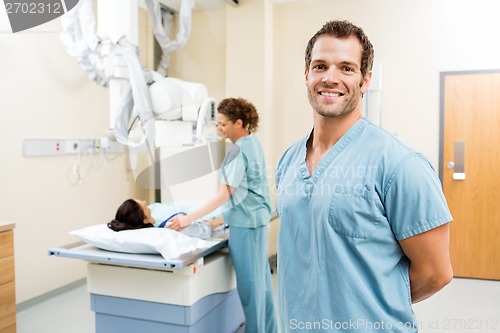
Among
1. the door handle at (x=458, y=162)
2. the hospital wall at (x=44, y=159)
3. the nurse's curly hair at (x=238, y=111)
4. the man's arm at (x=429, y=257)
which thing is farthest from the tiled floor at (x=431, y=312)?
the man's arm at (x=429, y=257)

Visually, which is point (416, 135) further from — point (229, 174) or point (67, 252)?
point (67, 252)

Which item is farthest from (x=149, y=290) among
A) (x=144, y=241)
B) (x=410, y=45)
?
(x=410, y=45)

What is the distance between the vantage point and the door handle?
136 inches

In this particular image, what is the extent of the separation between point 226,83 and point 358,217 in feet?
10.1

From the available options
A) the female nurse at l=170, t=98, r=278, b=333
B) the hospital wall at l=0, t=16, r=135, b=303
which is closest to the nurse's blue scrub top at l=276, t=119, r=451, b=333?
the female nurse at l=170, t=98, r=278, b=333

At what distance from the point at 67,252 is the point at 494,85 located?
3150mm

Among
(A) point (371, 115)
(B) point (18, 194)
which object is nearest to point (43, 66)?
(B) point (18, 194)

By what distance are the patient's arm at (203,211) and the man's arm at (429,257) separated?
127 centimetres

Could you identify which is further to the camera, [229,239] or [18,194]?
[18,194]

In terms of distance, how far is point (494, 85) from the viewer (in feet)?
11.0

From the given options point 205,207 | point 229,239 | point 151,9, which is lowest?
point 229,239

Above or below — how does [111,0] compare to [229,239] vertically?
above

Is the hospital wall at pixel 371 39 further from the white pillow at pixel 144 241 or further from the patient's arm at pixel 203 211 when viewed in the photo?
the white pillow at pixel 144 241

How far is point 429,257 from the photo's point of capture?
3.07ft
